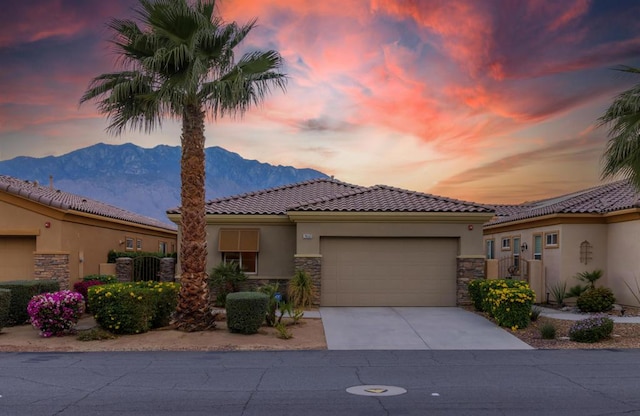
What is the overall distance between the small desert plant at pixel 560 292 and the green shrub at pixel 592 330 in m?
6.55

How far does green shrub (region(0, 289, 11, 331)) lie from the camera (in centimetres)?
1481

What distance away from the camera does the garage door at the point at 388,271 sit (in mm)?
20109

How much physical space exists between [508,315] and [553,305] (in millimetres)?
6301

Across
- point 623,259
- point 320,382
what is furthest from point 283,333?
point 623,259

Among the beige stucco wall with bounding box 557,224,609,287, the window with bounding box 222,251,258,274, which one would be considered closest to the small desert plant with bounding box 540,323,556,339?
the beige stucco wall with bounding box 557,224,609,287

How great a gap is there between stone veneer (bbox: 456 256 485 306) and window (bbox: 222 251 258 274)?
7.13 m

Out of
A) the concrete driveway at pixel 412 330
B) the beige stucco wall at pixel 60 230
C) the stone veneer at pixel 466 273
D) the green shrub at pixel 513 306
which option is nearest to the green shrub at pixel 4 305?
the beige stucco wall at pixel 60 230

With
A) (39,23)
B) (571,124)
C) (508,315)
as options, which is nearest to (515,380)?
(508,315)

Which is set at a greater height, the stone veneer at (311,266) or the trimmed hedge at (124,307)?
the stone veneer at (311,266)

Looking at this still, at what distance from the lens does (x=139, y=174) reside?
132m

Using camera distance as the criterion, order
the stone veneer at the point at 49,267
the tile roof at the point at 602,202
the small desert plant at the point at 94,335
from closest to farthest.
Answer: the small desert plant at the point at 94,335, the stone veneer at the point at 49,267, the tile roof at the point at 602,202

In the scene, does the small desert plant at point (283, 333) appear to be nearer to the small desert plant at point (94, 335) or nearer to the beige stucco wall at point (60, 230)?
the small desert plant at point (94, 335)

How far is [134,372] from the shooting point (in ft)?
34.9

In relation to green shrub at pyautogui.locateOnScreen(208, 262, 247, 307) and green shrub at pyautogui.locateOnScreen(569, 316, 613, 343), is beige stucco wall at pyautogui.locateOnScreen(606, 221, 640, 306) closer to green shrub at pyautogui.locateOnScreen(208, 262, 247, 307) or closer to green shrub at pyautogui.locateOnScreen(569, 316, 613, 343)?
green shrub at pyautogui.locateOnScreen(569, 316, 613, 343)
